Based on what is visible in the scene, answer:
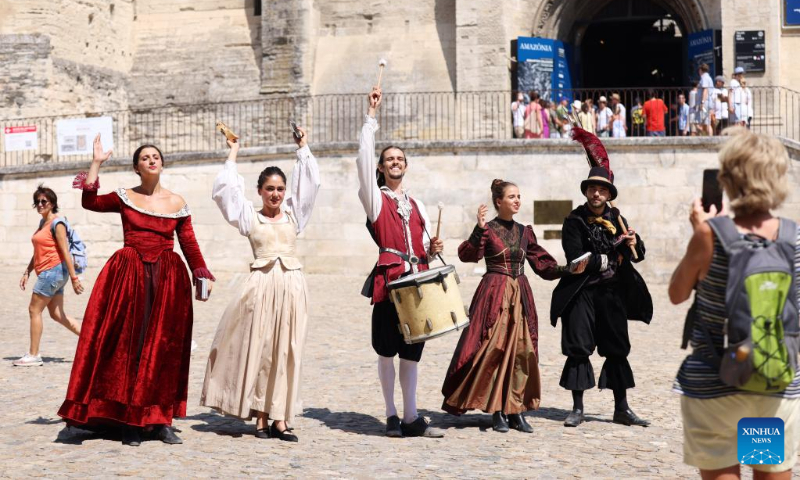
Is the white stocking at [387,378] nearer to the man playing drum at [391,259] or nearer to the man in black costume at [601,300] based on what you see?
the man playing drum at [391,259]

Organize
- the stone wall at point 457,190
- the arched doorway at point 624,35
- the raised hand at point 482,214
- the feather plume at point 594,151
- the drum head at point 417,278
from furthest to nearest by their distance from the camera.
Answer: the arched doorway at point 624,35, the stone wall at point 457,190, the feather plume at point 594,151, the raised hand at point 482,214, the drum head at point 417,278

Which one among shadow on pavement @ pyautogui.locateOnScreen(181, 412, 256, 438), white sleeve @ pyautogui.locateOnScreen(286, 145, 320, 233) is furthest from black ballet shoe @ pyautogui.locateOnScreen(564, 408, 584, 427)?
white sleeve @ pyautogui.locateOnScreen(286, 145, 320, 233)

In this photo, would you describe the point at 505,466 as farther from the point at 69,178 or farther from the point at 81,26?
the point at 81,26

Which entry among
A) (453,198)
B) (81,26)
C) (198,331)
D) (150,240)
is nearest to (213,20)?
(81,26)

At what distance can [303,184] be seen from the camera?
777cm

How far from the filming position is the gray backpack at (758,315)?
3.94m

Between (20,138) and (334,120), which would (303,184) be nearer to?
(334,120)

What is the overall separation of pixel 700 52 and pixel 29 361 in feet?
60.3

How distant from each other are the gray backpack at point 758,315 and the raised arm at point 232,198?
408 cm

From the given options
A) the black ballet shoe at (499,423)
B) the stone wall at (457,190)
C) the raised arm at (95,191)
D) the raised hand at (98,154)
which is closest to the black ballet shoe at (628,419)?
the black ballet shoe at (499,423)

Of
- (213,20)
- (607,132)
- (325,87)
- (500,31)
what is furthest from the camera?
(213,20)

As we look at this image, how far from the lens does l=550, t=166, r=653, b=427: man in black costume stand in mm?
8086

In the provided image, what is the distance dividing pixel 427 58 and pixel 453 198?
6575mm

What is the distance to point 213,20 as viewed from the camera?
3019 cm
